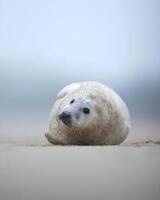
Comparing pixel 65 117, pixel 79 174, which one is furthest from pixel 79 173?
pixel 65 117

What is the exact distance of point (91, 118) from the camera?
1.93 m

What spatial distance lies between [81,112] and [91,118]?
6 centimetres

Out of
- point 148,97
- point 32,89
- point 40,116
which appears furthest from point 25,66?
point 148,97

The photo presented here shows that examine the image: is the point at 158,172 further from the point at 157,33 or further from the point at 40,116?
the point at 40,116

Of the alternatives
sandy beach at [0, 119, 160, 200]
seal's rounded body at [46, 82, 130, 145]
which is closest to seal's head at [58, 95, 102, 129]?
seal's rounded body at [46, 82, 130, 145]

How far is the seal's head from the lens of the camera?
186 centimetres

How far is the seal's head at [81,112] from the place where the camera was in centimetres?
186

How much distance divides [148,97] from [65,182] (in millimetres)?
528

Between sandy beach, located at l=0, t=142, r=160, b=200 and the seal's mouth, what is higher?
the seal's mouth

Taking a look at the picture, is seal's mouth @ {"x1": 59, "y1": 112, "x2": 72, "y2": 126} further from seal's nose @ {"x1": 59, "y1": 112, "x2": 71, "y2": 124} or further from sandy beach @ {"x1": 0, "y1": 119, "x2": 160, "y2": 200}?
sandy beach @ {"x1": 0, "y1": 119, "x2": 160, "y2": 200}

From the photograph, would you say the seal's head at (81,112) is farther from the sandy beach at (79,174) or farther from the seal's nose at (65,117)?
the sandy beach at (79,174)

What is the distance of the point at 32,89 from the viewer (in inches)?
73.4

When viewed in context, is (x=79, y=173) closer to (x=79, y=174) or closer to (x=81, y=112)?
(x=79, y=174)

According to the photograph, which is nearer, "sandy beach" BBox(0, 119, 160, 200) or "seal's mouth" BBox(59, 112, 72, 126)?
"sandy beach" BBox(0, 119, 160, 200)
